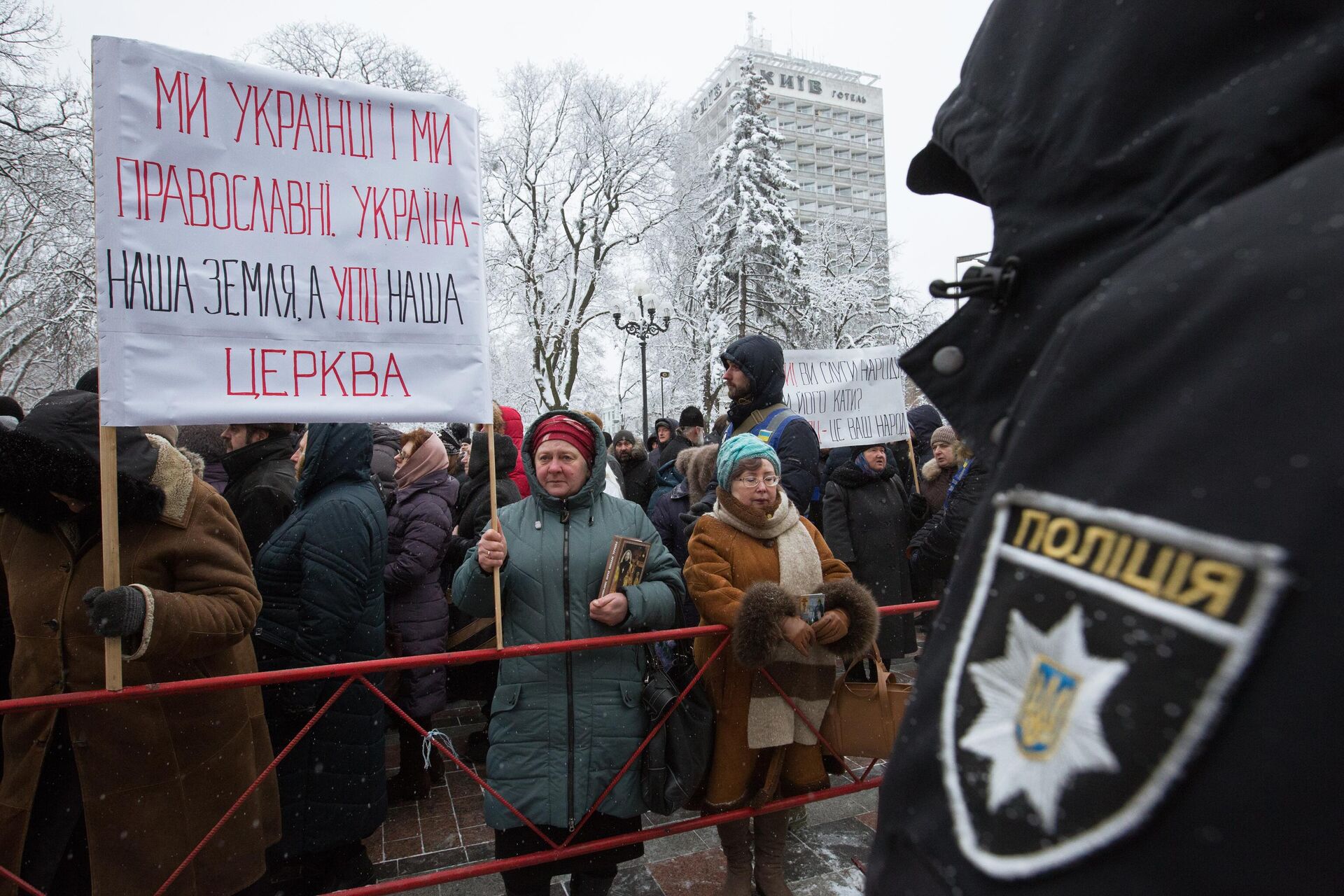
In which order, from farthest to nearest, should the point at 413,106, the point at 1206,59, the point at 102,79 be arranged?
1. the point at 413,106
2. the point at 102,79
3. the point at 1206,59

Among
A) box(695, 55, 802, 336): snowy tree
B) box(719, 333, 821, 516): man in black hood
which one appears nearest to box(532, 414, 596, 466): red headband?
box(719, 333, 821, 516): man in black hood

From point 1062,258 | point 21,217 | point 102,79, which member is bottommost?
point 1062,258

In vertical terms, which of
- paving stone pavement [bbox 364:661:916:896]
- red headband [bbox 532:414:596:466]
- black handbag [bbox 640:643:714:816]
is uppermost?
red headband [bbox 532:414:596:466]

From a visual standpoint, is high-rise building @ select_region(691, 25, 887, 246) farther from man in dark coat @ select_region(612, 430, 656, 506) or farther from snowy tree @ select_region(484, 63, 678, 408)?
man in dark coat @ select_region(612, 430, 656, 506)

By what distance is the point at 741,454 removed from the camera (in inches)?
150

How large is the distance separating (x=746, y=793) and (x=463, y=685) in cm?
252

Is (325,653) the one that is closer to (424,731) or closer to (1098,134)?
(424,731)

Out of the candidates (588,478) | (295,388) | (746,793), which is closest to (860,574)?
(746,793)

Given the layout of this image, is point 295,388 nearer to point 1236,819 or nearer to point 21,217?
point 1236,819

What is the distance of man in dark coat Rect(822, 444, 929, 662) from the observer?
247 inches

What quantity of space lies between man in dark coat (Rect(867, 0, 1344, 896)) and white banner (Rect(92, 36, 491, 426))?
2.48 m

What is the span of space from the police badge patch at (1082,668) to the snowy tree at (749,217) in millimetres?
28179

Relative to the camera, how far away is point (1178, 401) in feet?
1.66

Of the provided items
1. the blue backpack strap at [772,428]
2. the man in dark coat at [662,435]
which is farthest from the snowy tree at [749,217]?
the blue backpack strap at [772,428]
